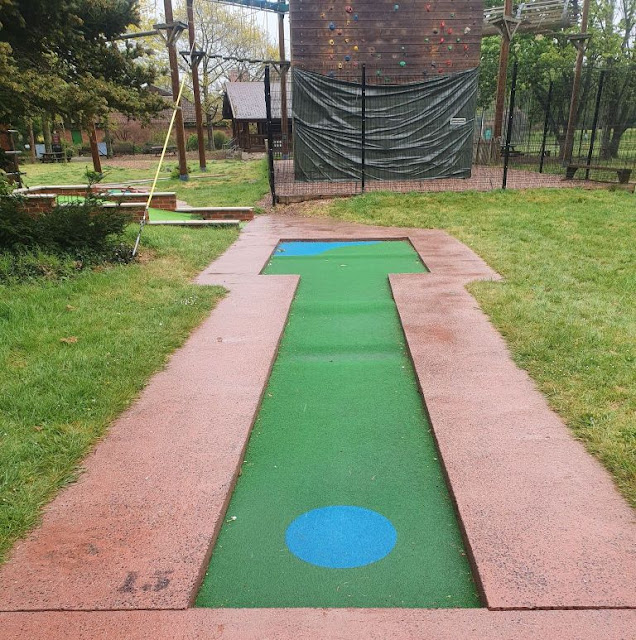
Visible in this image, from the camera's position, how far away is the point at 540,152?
15.9 metres

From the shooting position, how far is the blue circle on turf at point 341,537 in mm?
2076

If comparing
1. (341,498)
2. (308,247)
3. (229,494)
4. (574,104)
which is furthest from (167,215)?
(574,104)

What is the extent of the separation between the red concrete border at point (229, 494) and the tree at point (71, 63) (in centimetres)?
307

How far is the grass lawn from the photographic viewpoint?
3.04m

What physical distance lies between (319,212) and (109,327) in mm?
6977

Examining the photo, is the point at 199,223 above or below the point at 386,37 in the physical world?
below

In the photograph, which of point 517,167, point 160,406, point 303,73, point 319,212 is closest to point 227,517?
point 160,406

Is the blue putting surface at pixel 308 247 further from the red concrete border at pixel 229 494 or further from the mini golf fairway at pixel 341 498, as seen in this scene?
the red concrete border at pixel 229 494

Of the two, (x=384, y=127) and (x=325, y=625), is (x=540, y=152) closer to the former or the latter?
(x=384, y=127)

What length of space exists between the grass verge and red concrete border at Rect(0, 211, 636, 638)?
4.7 inches

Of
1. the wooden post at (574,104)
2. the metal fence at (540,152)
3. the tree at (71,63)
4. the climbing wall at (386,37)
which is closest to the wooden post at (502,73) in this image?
the metal fence at (540,152)

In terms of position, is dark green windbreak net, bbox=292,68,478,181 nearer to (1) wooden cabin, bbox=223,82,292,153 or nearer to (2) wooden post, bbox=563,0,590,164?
(2) wooden post, bbox=563,0,590,164

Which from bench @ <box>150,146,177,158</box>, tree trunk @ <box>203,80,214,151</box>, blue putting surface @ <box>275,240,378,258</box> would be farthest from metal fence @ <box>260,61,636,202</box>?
tree trunk @ <box>203,80,214,151</box>

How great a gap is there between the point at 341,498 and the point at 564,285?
3.94 m
